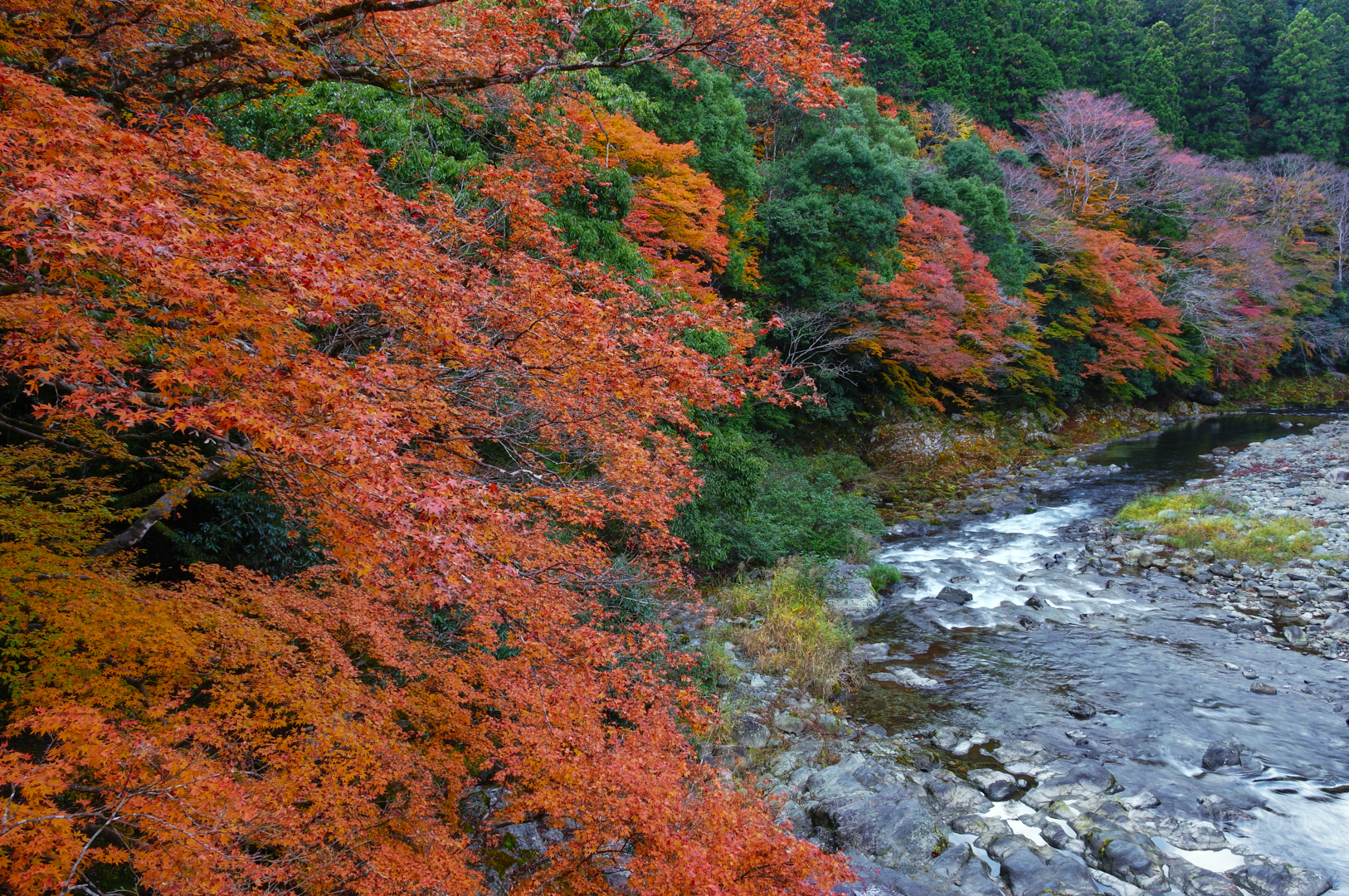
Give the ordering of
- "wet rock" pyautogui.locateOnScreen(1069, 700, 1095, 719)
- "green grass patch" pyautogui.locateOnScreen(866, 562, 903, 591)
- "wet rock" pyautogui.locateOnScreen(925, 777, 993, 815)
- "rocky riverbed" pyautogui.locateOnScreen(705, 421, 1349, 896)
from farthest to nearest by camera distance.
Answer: "green grass patch" pyautogui.locateOnScreen(866, 562, 903, 591) < "wet rock" pyautogui.locateOnScreen(1069, 700, 1095, 719) < "wet rock" pyautogui.locateOnScreen(925, 777, 993, 815) < "rocky riverbed" pyautogui.locateOnScreen(705, 421, 1349, 896)

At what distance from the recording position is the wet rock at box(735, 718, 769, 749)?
7.50 metres

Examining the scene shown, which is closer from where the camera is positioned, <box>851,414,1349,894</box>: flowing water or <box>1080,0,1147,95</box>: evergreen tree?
<box>851,414,1349,894</box>: flowing water

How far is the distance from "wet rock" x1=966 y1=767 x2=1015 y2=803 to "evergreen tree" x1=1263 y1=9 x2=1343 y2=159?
46.4 m

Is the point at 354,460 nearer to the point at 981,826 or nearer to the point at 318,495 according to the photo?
the point at 318,495

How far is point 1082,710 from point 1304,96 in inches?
1848

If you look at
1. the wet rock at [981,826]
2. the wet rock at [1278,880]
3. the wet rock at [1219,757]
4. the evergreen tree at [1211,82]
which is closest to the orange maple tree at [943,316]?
the wet rock at [1219,757]

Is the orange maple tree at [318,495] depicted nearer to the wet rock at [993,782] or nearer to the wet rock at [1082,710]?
the wet rock at [993,782]

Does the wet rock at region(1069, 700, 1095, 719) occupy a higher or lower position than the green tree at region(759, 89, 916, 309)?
lower

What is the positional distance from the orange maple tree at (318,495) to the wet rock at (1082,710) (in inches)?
195

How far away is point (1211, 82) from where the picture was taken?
39.4 m

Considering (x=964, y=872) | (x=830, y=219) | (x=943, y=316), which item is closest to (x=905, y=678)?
(x=964, y=872)

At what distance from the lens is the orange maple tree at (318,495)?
11.3 ft

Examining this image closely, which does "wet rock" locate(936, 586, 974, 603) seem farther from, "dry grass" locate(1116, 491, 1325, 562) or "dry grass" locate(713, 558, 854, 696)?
"dry grass" locate(1116, 491, 1325, 562)

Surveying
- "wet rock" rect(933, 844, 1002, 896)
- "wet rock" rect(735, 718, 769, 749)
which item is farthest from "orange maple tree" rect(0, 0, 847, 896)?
"wet rock" rect(933, 844, 1002, 896)
